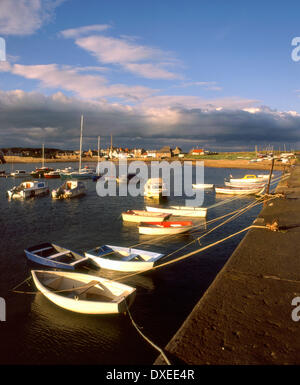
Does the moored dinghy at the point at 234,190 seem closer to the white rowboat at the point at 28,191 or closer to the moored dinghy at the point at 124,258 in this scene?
the moored dinghy at the point at 124,258

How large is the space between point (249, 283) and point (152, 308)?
690cm

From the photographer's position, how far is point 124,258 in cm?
1544

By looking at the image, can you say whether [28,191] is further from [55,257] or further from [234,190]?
[234,190]

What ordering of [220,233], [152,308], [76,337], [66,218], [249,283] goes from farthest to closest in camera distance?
1. [66,218]
2. [220,233]
3. [152,308]
4. [76,337]
5. [249,283]

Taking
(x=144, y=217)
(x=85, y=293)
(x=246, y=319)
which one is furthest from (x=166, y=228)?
(x=246, y=319)

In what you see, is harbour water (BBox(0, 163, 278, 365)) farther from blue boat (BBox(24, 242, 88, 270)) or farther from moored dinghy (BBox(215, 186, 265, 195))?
moored dinghy (BBox(215, 186, 265, 195))

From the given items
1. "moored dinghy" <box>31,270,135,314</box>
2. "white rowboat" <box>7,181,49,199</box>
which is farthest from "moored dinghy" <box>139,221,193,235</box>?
"white rowboat" <box>7,181,49,199</box>

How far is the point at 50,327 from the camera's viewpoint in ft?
34.3

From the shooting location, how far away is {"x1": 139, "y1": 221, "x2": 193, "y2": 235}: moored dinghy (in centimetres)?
2130

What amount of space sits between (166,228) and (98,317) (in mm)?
11334

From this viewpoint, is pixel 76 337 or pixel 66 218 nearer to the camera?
pixel 76 337

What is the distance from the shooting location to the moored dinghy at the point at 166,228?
2130 centimetres
